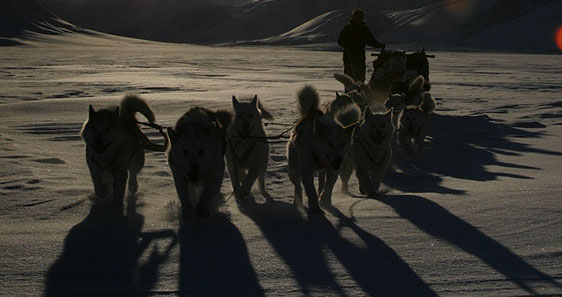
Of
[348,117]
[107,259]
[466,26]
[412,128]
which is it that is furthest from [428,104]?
[466,26]

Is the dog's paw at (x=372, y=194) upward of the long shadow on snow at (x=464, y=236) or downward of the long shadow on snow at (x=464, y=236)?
downward

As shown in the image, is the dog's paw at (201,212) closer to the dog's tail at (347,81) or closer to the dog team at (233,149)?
the dog team at (233,149)

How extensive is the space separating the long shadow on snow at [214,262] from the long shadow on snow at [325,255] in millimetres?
225

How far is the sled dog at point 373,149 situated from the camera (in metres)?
5.88

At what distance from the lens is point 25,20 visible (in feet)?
263

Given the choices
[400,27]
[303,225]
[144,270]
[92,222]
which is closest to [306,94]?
[303,225]

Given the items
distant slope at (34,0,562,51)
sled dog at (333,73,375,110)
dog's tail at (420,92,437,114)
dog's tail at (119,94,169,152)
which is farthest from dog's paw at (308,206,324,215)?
distant slope at (34,0,562,51)

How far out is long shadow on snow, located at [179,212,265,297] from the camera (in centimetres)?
318

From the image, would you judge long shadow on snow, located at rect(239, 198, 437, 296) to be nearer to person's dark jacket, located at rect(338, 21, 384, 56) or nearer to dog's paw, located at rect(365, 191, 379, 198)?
dog's paw, located at rect(365, 191, 379, 198)

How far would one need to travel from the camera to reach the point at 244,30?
150250mm

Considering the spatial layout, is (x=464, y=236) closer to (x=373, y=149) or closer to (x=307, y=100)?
(x=307, y=100)

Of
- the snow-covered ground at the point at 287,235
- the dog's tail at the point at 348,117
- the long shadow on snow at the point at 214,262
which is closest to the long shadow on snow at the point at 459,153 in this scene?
the snow-covered ground at the point at 287,235

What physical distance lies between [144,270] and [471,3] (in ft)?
344

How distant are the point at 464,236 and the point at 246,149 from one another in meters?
2.35
